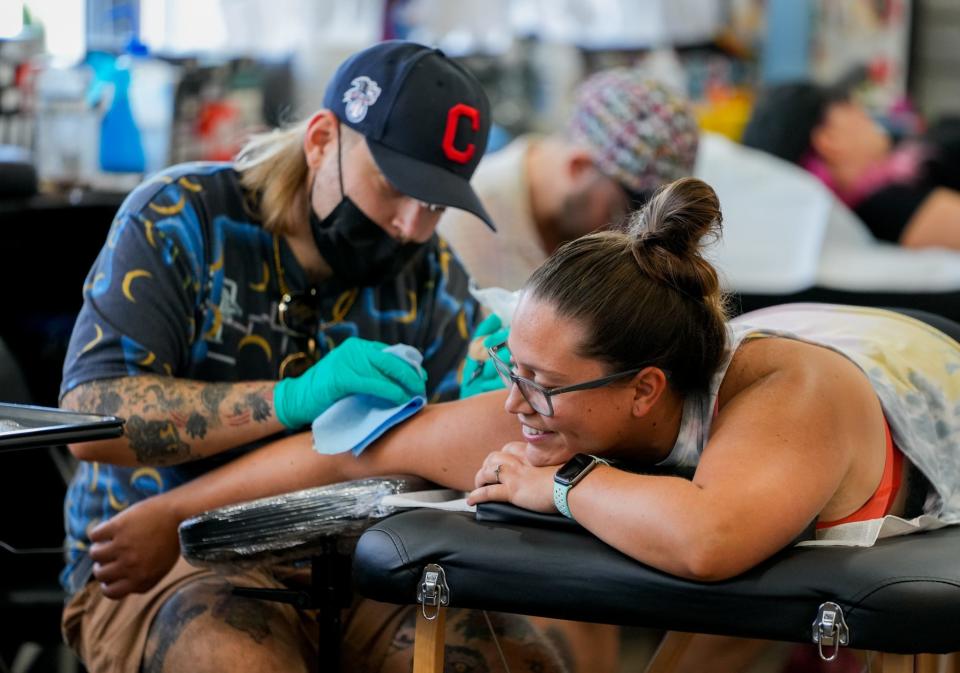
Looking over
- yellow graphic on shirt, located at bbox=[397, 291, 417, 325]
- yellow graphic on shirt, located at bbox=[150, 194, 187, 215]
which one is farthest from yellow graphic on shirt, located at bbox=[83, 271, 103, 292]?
yellow graphic on shirt, located at bbox=[397, 291, 417, 325]

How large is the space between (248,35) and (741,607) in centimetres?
294

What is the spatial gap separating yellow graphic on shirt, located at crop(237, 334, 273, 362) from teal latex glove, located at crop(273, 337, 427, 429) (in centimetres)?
17

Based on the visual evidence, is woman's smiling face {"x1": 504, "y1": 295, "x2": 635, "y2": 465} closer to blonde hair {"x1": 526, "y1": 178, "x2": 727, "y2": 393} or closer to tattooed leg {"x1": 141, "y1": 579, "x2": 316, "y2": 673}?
blonde hair {"x1": 526, "y1": 178, "x2": 727, "y2": 393}

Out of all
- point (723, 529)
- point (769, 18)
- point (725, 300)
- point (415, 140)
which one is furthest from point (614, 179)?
point (769, 18)

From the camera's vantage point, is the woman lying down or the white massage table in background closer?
the woman lying down

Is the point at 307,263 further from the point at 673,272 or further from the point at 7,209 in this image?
the point at 7,209

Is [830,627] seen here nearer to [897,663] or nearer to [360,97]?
[897,663]

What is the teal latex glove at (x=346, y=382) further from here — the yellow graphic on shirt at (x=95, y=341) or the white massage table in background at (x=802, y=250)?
the white massage table in background at (x=802, y=250)

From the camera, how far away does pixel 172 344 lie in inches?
72.4

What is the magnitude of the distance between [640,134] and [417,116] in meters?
0.92

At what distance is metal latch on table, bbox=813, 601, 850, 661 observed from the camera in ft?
4.25

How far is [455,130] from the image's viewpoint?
1.94 m

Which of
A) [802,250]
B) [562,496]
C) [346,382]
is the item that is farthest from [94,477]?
[802,250]

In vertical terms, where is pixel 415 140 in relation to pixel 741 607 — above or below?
above
